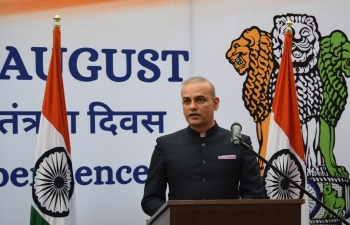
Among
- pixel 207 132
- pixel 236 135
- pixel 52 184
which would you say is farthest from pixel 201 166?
pixel 52 184

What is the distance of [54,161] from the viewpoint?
15.4ft

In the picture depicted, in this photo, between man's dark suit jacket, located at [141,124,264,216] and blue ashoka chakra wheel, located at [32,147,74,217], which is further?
blue ashoka chakra wheel, located at [32,147,74,217]

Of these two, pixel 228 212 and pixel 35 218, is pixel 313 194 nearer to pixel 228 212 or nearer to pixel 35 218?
pixel 35 218

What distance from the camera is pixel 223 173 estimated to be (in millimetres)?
→ 4113

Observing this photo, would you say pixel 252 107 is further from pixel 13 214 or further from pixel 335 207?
pixel 13 214

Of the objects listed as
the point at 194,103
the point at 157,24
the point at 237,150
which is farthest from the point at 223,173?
the point at 157,24

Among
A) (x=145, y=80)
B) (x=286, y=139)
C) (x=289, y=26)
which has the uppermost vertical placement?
(x=289, y=26)

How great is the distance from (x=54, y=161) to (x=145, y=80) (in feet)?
3.23

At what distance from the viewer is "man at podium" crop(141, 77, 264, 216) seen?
409 centimetres

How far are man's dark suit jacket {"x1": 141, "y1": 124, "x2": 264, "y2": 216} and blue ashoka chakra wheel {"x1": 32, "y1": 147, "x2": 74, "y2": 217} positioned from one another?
80 centimetres

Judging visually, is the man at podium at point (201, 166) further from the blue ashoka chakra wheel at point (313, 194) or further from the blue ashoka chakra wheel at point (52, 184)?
the blue ashoka chakra wheel at point (313, 194)

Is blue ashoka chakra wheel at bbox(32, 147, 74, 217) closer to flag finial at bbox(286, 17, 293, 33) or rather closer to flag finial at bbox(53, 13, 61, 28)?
flag finial at bbox(53, 13, 61, 28)

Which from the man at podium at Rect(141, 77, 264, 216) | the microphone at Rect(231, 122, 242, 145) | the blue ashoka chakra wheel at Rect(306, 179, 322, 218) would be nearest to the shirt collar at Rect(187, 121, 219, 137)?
the man at podium at Rect(141, 77, 264, 216)

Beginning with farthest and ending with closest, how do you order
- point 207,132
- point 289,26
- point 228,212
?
point 289,26, point 207,132, point 228,212
